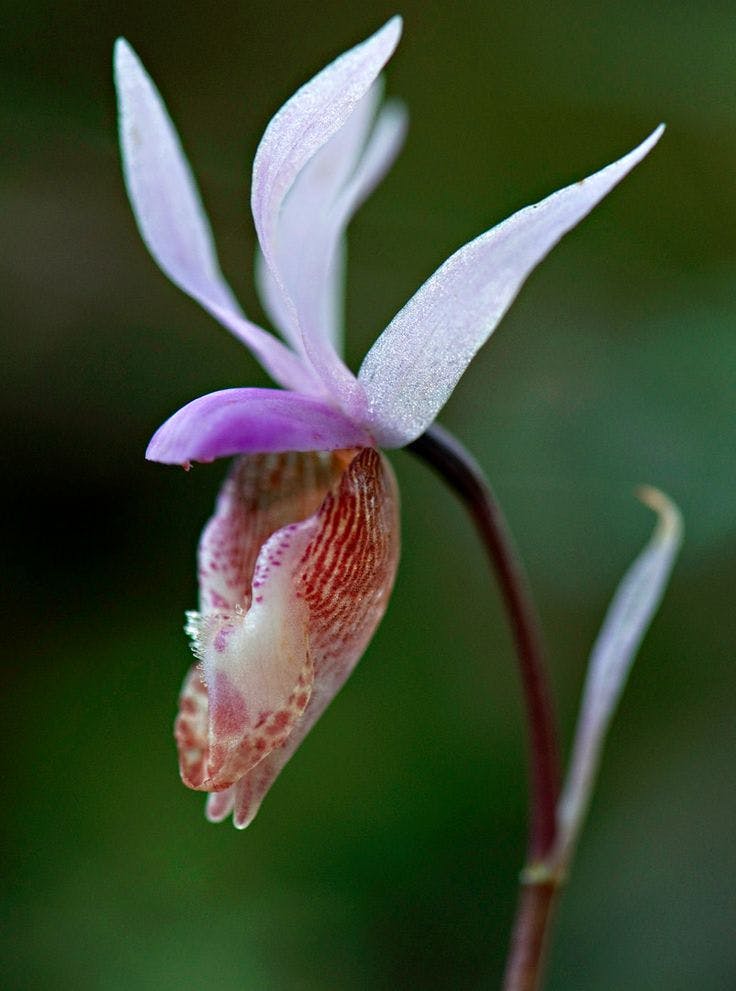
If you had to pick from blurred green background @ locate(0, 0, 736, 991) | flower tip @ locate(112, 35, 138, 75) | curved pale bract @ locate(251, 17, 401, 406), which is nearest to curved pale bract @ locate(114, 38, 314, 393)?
flower tip @ locate(112, 35, 138, 75)

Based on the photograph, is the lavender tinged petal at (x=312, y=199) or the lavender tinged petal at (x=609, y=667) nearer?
the lavender tinged petal at (x=312, y=199)

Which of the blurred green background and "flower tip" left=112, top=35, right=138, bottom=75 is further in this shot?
the blurred green background

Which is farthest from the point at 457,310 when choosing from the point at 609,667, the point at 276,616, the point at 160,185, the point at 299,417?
the point at 609,667

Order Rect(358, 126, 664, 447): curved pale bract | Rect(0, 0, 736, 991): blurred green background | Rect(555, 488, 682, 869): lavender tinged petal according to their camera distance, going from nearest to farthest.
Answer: Rect(358, 126, 664, 447): curved pale bract < Rect(555, 488, 682, 869): lavender tinged petal < Rect(0, 0, 736, 991): blurred green background

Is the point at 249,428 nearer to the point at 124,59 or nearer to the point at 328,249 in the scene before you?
the point at 328,249

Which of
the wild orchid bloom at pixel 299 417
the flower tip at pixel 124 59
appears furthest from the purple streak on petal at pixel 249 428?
the flower tip at pixel 124 59

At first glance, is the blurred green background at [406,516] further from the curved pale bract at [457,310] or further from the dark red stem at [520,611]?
the curved pale bract at [457,310]

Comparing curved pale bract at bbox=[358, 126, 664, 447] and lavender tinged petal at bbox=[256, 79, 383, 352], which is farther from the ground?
lavender tinged petal at bbox=[256, 79, 383, 352]

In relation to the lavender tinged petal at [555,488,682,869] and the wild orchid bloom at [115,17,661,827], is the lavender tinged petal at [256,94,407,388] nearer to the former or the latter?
the wild orchid bloom at [115,17,661,827]
